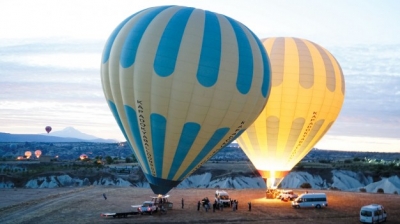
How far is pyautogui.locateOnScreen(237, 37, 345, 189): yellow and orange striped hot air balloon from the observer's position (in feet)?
101

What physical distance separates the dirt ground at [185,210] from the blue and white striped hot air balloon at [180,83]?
12.1ft

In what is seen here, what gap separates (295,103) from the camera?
30.6 metres

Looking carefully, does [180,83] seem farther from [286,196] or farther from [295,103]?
[286,196]

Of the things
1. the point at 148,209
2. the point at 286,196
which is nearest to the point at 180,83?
the point at 148,209

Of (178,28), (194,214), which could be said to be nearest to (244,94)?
(178,28)

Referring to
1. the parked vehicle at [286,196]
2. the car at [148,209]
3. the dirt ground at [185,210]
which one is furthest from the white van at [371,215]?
the car at [148,209]

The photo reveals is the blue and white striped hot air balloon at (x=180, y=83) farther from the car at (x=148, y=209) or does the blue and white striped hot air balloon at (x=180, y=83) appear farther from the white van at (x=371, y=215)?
the white van at (x=371, y=215)

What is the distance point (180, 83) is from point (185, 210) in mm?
10413

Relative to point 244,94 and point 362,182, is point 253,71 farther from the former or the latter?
point 362,182

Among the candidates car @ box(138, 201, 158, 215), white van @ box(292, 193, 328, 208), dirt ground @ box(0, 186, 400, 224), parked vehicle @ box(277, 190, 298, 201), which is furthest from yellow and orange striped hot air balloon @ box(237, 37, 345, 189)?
car @ box(138, 201, 158, 215)

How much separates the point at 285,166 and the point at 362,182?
3422cm

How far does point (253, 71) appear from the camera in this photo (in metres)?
23.5

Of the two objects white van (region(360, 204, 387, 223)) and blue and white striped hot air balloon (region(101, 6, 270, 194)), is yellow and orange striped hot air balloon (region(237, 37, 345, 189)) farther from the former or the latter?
white van (region(360, 204, 387, 223))

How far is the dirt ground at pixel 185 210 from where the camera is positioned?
2566cm
